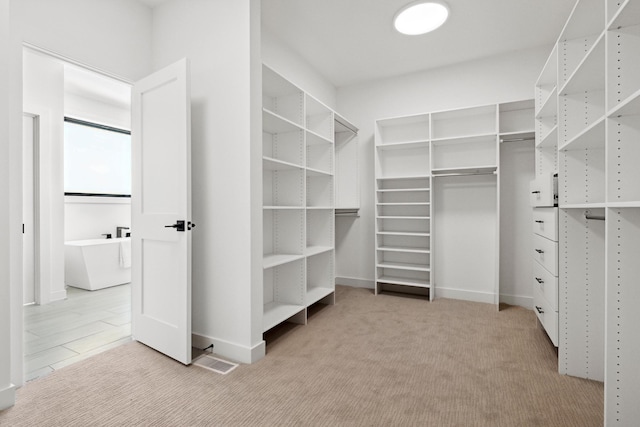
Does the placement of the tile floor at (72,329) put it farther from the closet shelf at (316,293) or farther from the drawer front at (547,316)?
the drawer front at (547,316)

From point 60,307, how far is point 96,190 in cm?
218

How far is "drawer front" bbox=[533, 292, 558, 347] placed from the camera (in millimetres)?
2123

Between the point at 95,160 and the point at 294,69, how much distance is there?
3.61m

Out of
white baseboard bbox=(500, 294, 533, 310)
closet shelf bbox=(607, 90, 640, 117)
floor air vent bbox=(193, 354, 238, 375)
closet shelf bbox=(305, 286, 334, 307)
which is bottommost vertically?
floor air vent bbox=(193, 354, 238, 375)

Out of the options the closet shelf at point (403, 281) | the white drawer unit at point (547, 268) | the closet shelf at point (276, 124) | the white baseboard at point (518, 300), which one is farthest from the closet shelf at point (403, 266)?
the closet shelf at point (276, 124)

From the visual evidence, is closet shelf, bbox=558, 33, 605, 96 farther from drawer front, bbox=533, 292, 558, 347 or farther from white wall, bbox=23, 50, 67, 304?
white wall, bbox=23, 50, 67, 304

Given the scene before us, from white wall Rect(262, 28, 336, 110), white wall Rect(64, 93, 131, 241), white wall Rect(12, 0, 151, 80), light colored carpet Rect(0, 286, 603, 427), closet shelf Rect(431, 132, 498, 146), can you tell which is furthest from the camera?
white wall Rect(64, 93, 131, 241)

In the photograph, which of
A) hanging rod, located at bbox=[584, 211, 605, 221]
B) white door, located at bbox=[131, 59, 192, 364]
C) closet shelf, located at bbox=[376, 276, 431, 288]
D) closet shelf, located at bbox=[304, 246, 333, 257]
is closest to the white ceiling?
white door, located at bbox=[131, 59, 192, 364]

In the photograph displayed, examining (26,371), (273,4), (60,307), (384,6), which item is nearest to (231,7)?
(273,4)

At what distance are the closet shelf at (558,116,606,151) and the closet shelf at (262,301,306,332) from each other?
2225 mm

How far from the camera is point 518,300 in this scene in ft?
11.5

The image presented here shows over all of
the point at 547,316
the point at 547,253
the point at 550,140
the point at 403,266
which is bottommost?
the point at 547,316

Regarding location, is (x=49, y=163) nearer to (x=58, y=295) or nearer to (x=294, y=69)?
(x=58, y=295)

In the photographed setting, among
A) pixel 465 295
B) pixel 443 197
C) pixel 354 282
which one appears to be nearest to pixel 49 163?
pixel 354 282
